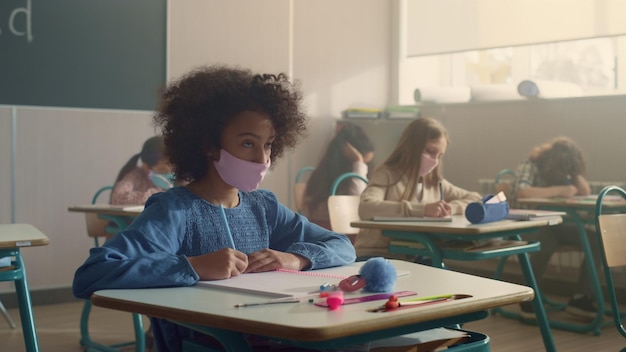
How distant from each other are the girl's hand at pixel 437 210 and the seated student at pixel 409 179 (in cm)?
15

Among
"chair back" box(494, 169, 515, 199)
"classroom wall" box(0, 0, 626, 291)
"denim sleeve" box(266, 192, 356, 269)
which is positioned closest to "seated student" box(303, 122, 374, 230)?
"classroom wall" box(0, 0, 626, 291)

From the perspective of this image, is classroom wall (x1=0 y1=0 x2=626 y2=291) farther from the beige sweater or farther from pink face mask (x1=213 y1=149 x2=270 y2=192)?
pink face mask (x1=213 y1=149 x2=270 y2=192)

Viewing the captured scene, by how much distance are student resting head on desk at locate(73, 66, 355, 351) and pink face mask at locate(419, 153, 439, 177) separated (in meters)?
1.62

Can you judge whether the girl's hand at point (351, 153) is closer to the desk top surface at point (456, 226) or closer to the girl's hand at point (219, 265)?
the desk top surface at point (456, 226)

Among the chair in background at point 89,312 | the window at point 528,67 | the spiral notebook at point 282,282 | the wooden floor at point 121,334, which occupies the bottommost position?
the wooden floor at point 121,334

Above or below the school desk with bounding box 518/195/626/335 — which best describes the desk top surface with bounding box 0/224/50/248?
above

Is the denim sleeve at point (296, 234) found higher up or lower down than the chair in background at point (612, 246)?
higher up

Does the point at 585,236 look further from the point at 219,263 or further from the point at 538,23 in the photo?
the point at 219,263

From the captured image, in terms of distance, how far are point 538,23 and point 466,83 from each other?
0.87m

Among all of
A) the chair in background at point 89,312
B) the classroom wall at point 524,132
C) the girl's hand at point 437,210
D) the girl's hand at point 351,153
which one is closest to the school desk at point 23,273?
the chair in background at point 89,312

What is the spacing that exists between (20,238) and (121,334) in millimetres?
1597

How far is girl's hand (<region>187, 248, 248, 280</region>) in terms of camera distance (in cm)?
144

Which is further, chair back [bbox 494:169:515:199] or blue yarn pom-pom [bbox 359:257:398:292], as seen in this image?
chair back [bbox 494:169:515:199]

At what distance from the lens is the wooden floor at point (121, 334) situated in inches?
140
